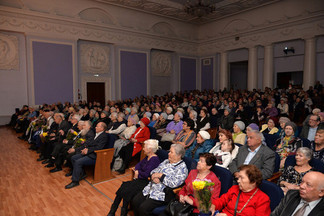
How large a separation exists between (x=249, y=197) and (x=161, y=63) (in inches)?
564

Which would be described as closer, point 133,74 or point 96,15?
point 96,15

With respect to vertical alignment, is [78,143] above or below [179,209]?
above

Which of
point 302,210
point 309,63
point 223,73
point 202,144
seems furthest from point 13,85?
point 309,63

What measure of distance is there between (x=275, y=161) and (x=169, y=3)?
13250mm

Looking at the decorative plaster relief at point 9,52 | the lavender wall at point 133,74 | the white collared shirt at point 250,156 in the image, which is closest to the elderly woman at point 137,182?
the white collared shirt at point 250,156

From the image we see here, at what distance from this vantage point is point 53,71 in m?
11.4

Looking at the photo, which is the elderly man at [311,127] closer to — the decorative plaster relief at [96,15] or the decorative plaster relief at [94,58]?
the decorative plaster relief at [94,58]

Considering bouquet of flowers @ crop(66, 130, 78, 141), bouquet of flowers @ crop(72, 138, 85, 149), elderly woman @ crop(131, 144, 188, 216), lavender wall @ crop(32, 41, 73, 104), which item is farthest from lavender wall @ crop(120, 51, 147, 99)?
elderly woman @ crop(131, 144, 188, 216)

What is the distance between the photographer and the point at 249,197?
6.36 feet

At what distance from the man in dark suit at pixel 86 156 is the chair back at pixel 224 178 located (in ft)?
7.75

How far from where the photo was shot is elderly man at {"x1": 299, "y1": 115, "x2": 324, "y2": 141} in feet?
12.9

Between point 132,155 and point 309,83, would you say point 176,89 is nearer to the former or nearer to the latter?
point 309,83

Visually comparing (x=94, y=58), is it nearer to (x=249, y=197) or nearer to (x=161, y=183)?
(x=161, y=183)

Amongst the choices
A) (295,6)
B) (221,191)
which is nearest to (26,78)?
(221,191)
